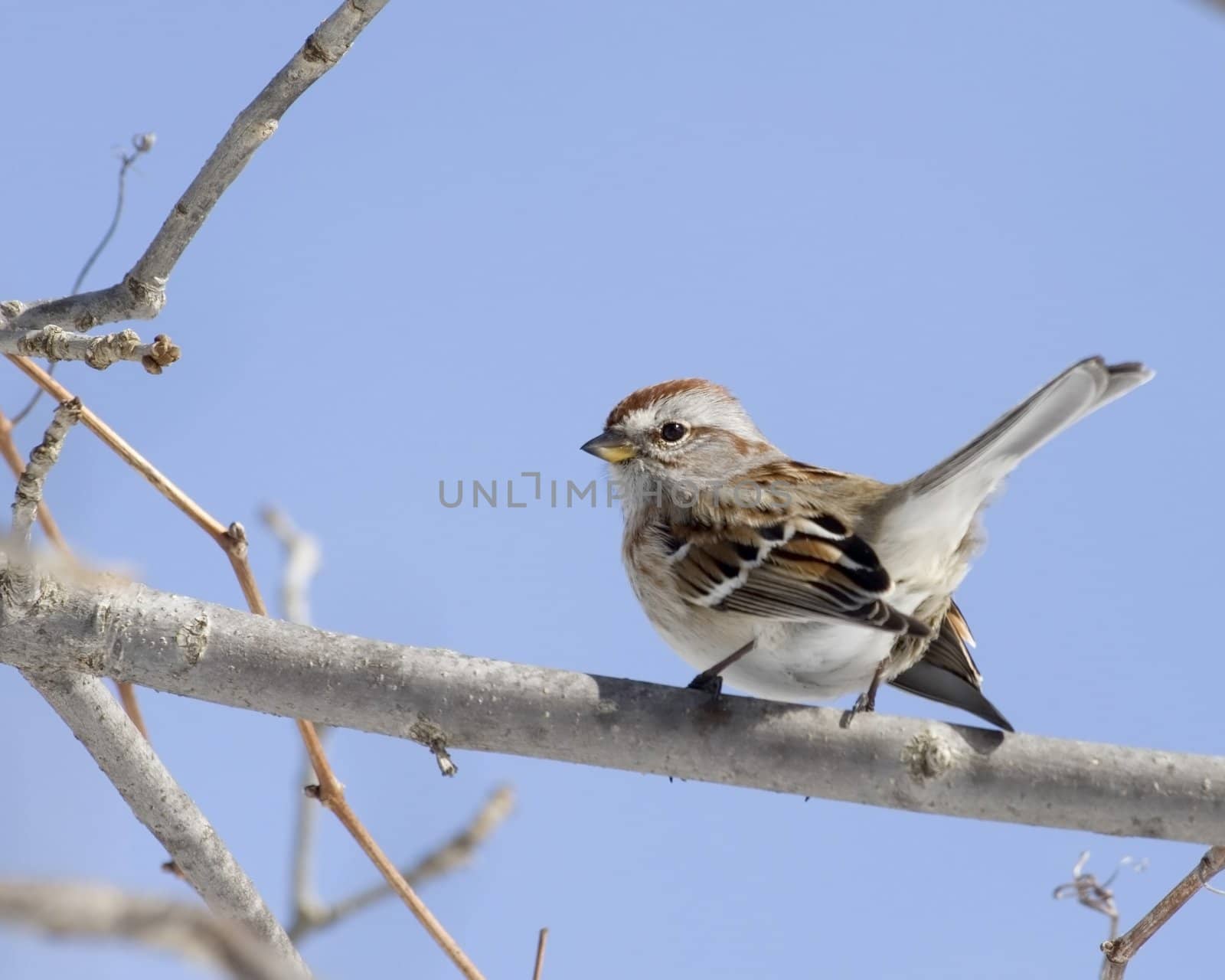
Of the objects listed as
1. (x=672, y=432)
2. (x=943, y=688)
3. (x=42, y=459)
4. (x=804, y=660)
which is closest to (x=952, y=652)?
(x=943, y=688)

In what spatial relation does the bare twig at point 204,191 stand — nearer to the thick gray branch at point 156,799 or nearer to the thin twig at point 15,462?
the thin twig at point 15,462

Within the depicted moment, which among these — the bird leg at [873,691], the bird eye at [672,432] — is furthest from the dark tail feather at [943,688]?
the bird eye at [672,432]

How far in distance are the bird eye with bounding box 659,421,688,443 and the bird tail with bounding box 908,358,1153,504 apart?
0.90m

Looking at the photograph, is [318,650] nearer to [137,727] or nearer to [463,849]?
[137,727]

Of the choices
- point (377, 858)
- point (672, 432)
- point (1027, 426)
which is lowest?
point (377, 858)

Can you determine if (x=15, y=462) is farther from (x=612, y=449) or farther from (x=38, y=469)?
(x=612, y=449)

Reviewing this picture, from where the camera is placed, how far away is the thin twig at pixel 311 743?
218cm

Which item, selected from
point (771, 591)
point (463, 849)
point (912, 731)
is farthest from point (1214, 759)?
point (463, 849)

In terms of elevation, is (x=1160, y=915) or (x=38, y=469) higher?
(x=38, y=469)

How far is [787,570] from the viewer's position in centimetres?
290

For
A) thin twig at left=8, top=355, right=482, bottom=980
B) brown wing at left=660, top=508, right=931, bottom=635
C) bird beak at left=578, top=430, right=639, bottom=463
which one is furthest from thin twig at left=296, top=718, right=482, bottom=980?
bird beak at left=578, top=430, right=639, bottom=463

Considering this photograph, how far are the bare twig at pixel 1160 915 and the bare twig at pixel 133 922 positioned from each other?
1985 mm

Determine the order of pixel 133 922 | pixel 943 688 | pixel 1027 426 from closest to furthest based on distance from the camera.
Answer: pixel 133 922
pixel 1027 426
pixel 943 688

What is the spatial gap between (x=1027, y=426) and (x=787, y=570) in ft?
2.11
